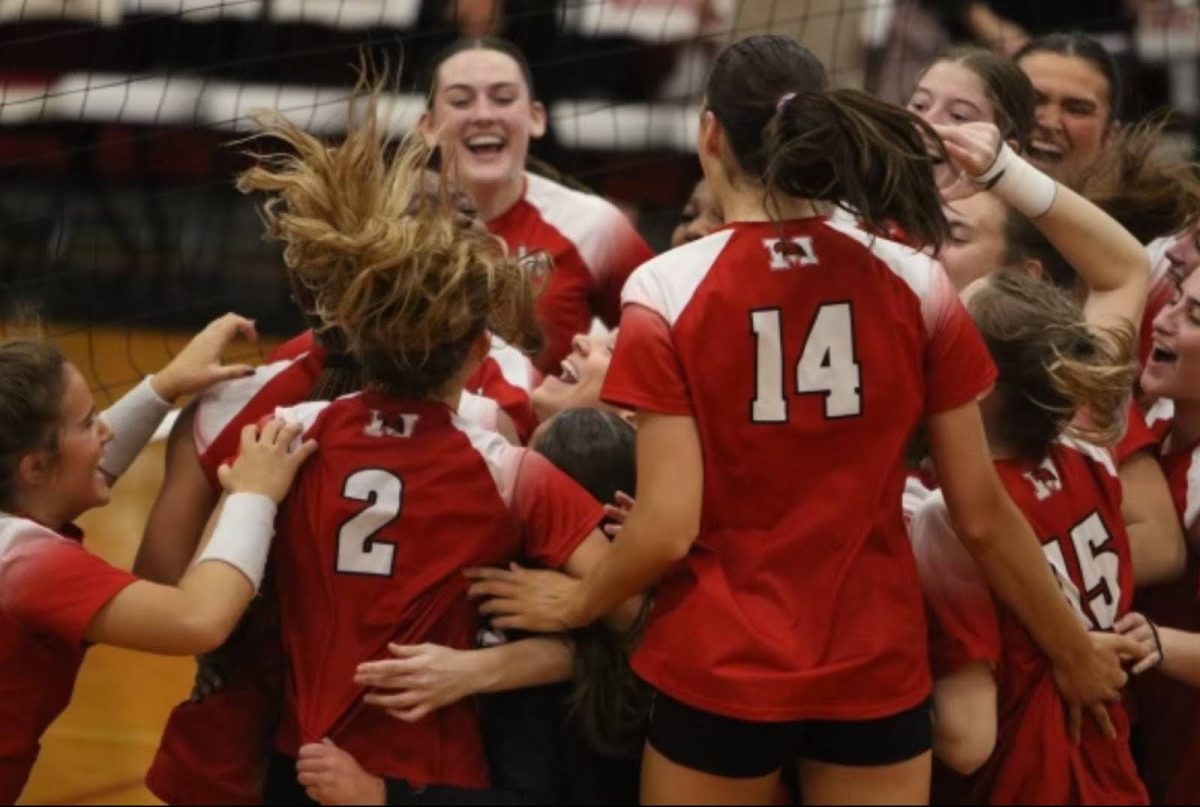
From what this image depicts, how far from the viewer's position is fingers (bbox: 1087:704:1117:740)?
341 cm

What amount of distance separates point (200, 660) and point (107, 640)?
340 millimetres

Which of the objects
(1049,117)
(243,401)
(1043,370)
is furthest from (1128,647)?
(1049,117)

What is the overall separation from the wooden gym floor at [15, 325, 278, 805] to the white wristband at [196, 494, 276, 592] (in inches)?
70.5

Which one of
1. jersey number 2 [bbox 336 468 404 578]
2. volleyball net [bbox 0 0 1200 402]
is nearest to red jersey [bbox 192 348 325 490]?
jersey number 2 [bbox 336 468 404 578]

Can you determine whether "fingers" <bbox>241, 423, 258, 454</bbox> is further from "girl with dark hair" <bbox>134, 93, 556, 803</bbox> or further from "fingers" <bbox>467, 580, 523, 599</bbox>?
"fingers" <bbox>467, 580, 523, 599</bbox>

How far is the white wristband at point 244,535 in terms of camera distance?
3.28m

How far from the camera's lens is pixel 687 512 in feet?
10.0

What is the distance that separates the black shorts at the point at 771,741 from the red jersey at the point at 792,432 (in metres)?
0.03

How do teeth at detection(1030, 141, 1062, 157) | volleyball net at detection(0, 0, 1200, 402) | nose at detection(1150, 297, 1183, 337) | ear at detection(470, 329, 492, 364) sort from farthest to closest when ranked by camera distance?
volleyball net at detection(0, 0, 1200, 402) < teeth at detection(1030, 141, 1062, 157) < nose at detection(1150, 297, 1183, 337) < ear at detection(470, 329, 492, 364)

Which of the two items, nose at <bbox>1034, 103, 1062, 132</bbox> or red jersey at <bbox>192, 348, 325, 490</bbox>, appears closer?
red jersey at <bbox>192, 348, 325, 490</bbox>

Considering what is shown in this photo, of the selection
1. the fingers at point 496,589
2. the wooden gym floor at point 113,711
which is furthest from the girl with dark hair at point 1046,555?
the wooden gym floor at point 113,711

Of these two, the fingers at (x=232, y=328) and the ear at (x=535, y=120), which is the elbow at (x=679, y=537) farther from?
the ear at (x=535, y=120)

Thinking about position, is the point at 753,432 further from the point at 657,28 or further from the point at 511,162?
the point at 657,28

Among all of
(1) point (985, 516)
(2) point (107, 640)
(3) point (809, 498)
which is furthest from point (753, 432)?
(2) point (107, 640)
